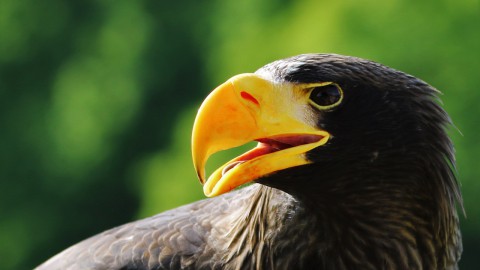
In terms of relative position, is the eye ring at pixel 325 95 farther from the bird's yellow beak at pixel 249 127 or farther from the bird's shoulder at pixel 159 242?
the bird's shoulder at pixel 159 242

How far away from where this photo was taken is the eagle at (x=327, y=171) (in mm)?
2389

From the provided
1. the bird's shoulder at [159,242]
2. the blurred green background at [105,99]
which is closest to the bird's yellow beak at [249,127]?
the bird's shoulder at [159,242]

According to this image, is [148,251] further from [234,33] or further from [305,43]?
[234,33]

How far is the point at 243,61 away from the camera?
7.57 meters

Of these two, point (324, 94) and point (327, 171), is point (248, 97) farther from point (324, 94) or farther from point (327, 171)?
point (327, 171)

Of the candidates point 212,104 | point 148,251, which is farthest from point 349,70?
point 148,251

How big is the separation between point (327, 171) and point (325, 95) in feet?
0.72

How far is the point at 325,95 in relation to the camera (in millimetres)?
2438

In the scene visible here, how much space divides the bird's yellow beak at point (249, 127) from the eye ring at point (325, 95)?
2cm

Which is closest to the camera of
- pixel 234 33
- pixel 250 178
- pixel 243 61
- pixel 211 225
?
pixel 250 178

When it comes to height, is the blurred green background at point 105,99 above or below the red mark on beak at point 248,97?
below

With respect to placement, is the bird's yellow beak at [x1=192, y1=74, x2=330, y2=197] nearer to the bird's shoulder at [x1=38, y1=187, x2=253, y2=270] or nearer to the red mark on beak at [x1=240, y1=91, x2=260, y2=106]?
the red mark on beak at [x1=240, y1=91, x2=260, y2=106]

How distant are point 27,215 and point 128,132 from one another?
53.3 inches

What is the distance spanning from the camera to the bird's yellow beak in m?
2.37
